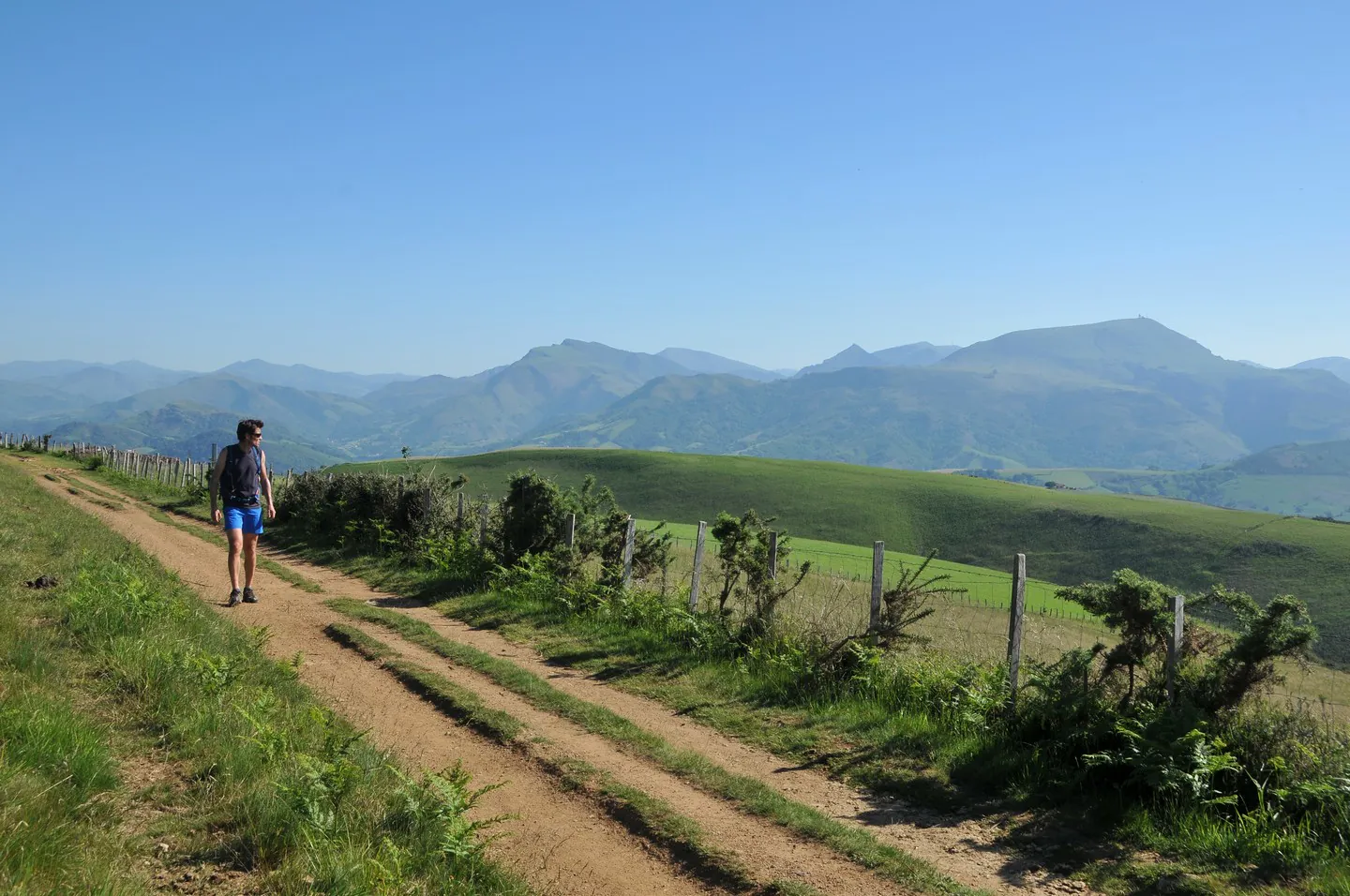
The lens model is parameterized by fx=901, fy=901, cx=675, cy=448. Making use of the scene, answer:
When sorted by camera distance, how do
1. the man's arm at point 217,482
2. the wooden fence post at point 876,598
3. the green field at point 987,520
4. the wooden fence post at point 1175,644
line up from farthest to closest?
1. the green field at point 987,520
2. the man's arm at point 217,482
3. the wooden fence post at point 876,598
4. the wooden fence post at point 1175,644

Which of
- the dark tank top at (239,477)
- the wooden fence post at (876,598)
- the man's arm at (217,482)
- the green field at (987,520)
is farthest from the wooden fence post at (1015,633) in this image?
the green field at (987,520)

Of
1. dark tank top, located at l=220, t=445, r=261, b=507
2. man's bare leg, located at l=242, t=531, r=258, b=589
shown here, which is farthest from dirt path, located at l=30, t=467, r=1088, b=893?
dark tank top, located at l=220, t=445, r=261, b=507

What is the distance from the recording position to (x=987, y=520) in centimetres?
10900

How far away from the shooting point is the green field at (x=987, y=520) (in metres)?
83.4

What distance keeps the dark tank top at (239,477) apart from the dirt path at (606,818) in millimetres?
1774

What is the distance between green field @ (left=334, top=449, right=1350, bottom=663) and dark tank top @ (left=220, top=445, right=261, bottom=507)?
5419 centimetres

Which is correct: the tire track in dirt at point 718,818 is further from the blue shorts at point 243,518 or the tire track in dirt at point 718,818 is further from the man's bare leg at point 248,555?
the man's bare leg at point 248,555

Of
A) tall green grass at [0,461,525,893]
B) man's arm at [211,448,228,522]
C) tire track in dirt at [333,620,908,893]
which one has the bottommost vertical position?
tire track in dirt at [333,620,908,893]

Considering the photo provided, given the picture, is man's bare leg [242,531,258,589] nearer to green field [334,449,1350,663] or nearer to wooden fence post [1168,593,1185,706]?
wooden fence post [1168,593,1185,706]

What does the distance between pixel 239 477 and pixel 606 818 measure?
27.4ft

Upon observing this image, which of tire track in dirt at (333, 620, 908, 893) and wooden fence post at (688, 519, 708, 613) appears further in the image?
wooden fence post at (688, 519, 708, 613)

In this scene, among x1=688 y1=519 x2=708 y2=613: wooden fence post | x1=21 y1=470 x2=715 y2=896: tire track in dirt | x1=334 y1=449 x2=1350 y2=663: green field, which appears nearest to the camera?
x1=21 y1=470 x2=715 y2=896: tire track in dirt

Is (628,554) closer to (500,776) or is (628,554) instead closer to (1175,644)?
(500,776)

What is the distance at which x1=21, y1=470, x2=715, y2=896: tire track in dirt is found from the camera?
609cm
